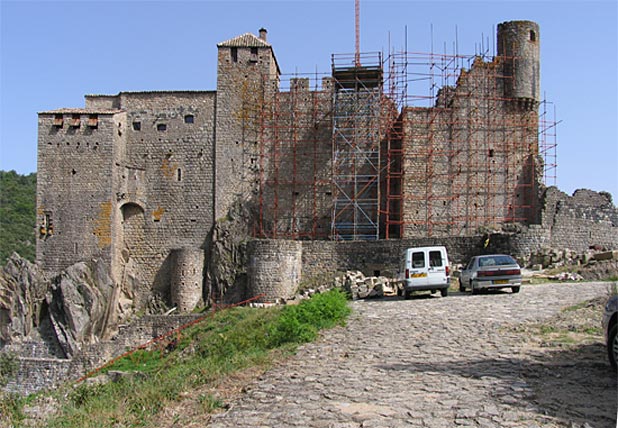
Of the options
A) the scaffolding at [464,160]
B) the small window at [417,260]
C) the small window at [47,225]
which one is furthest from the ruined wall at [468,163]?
the small window at [47,225]

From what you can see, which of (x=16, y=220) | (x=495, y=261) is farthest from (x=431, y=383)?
(x=16, y=220)

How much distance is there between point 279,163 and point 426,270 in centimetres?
1552

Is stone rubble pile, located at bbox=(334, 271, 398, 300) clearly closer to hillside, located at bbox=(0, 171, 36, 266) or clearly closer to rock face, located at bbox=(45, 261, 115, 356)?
rock face, located at bbox=(45, 261, 115, 356)

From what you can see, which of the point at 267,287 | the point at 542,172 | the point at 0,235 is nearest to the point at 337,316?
the point at 267,287

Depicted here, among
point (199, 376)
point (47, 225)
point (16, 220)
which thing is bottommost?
point (199, 376)

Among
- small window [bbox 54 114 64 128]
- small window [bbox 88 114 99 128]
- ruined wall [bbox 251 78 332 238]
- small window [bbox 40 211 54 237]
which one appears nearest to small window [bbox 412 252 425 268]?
ruined wall [bbox 251 78 332 238]

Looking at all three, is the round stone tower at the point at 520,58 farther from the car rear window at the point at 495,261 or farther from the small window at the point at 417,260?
the small window at the point at 417,260

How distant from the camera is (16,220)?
5334 centimetres

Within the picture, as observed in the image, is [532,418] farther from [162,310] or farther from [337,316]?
[162,310]

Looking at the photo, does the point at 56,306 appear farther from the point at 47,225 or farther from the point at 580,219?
the point at 580,219

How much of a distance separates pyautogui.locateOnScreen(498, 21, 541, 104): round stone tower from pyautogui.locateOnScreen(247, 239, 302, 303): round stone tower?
46.1 feet

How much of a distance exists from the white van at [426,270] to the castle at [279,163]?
12416 millimetres

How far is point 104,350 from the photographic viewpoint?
2652 centimetres

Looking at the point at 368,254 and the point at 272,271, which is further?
the point at 368,254
